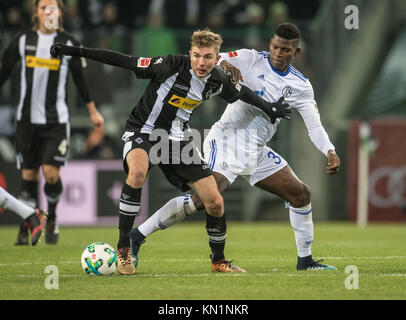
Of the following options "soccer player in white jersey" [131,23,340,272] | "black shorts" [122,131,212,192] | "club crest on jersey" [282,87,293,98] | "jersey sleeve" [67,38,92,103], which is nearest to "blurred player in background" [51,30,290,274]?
"black shorts" [122,131,212,192]

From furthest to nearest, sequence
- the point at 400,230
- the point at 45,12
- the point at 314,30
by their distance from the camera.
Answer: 1. the point at 314,30
2. the point at 400,230
3. the point at 45,12

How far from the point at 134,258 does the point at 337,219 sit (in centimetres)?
886

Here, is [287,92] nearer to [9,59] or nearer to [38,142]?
[38,142]

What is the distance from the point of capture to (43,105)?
9852 mm

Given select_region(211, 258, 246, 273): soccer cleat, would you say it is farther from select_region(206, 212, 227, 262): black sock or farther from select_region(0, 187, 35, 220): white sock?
select_region(0, 187, 35, 220): white sock

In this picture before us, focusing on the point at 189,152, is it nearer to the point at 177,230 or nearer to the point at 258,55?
the point at 258,55

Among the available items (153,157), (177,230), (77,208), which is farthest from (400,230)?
(153,157)

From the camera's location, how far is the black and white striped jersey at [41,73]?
9805 millimetres

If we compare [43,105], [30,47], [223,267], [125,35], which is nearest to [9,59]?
[30,47]

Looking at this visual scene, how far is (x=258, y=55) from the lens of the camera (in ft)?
25.2

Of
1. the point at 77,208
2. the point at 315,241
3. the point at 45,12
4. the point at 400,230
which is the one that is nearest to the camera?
the point at 45,12

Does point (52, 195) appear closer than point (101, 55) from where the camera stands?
No

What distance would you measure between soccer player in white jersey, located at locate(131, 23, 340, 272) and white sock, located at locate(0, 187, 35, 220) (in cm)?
176

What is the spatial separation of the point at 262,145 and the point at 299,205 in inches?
27.0
